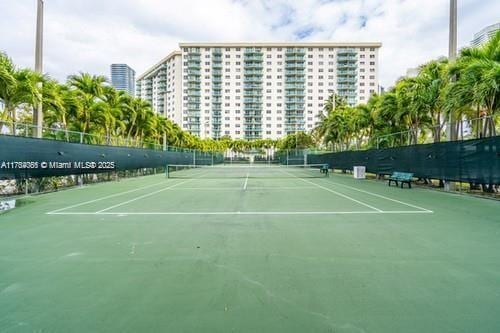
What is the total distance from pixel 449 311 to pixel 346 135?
28.4 metres

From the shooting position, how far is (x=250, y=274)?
3.33 meters

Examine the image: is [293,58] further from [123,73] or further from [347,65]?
[123,73]

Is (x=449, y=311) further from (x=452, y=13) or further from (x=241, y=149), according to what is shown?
(x=241, y=149)

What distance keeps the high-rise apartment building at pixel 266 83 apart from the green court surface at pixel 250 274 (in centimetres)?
9332

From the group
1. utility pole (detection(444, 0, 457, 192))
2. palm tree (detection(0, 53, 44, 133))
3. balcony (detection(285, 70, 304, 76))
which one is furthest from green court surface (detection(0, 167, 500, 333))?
balcony (detection(285, 70, 304, 76))

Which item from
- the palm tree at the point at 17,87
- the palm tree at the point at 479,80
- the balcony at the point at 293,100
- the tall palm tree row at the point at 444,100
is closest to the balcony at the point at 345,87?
the balcony at the point at 293,100

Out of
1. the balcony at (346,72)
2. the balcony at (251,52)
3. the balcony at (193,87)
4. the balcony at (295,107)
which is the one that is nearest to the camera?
the balcony at (346,72)

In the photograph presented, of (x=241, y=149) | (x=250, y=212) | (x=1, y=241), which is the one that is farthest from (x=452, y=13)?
(x=241, y=149)

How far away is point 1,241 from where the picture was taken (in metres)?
4.73

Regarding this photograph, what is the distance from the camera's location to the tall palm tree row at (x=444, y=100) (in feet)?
32.6

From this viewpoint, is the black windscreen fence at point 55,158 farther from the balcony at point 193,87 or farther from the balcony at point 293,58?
the balcony at point 293,58

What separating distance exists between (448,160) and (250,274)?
39.1ft

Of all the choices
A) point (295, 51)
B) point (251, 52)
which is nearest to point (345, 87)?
point (295, 51)

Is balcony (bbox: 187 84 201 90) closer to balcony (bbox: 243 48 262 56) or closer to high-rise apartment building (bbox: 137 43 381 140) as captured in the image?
high-rise apartment building (bbox: 137 43 381 140)
